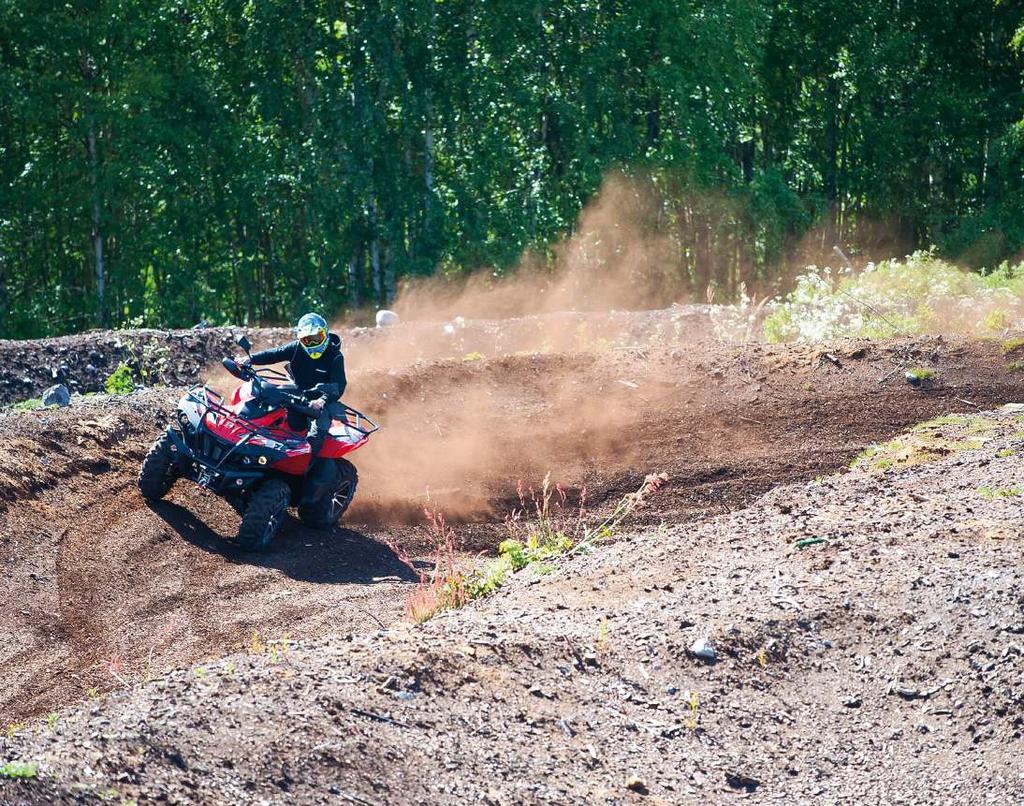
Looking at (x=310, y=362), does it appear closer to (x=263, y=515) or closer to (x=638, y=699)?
(x=263, y=515)

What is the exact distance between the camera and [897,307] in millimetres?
20812

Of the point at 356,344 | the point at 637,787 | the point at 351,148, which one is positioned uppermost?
the point at 351,148

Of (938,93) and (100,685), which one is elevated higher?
(938,93)

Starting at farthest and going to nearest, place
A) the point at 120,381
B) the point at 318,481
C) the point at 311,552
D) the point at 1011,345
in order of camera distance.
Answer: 1. the point at 120,381
2. the point at 1011,345
3. the point at 318,481
4. the point at 311,552

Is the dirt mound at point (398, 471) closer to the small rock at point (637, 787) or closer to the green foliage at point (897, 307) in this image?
the green foliage at point (897, 307)

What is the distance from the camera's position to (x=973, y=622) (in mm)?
8961

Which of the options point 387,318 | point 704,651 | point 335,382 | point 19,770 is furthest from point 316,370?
point 387,318

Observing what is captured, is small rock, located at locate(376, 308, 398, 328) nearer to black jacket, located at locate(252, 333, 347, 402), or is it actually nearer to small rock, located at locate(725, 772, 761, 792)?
black jacket, located at locate(252, 333, 347, 402)

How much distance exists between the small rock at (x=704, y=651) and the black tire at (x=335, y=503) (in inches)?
223

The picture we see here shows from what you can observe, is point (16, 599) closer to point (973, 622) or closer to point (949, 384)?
point (973, 622)

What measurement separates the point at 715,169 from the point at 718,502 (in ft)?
80.5

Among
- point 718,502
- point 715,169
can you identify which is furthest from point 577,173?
point 718,502

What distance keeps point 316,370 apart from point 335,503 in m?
1.36

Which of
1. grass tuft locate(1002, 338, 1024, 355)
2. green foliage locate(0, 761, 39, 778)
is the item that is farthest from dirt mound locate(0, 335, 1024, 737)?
green foliage locate(0, 761, 39, 778)
